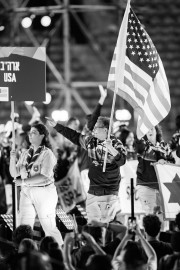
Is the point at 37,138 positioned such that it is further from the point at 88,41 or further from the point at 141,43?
the point at 88,41

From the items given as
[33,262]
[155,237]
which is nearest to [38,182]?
[155,237]

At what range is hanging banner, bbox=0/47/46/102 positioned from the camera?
40.0 feet

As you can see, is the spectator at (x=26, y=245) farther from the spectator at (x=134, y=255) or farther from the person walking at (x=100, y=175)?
the person walking at (x=100, y=175)

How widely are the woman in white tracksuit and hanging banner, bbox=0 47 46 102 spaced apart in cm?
61

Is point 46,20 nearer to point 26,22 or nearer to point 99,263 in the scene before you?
point 26,22

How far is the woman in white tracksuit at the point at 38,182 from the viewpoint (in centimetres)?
1166

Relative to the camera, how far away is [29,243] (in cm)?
898

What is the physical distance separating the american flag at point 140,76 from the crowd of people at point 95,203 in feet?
1.78

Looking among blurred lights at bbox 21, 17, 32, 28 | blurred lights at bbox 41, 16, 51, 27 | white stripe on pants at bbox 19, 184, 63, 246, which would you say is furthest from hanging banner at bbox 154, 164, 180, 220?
blurred lights at bbox 41, 16, 51, 27

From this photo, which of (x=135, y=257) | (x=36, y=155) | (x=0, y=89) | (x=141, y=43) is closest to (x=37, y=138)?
(x=36, y=155)

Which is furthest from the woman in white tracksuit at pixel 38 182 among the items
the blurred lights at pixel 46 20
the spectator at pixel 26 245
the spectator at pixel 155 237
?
the blurred lights at pixel 46 20

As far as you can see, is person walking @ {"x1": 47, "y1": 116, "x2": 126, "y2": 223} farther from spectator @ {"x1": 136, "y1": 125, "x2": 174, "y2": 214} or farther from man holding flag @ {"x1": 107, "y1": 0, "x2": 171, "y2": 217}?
spectator @ {"x1": 136, "y1": 125, "x2": 174, "y2": 214}

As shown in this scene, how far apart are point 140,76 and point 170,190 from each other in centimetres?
174

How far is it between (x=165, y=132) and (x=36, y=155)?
8.38 meters
